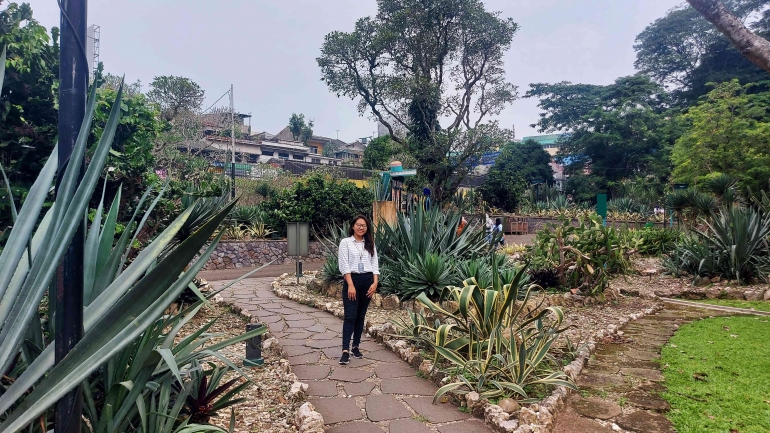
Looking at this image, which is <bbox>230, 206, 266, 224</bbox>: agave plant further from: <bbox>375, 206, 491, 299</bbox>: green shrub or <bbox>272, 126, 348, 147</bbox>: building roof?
<bbox>272, 126, 348, 147</bbox>: building roof

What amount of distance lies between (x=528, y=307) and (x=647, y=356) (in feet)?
4.98

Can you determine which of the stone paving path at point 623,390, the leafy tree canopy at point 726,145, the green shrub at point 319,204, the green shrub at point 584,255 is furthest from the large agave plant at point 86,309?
the leafy tree canopy at point 726,145

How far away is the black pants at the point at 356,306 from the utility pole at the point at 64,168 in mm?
2938

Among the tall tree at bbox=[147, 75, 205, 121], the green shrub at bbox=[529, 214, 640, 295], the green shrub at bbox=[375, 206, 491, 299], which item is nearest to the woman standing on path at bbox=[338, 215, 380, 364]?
the green shrub at bbox=[375, 206, 491, 299]

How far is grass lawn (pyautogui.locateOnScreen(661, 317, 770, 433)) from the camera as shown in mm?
3191

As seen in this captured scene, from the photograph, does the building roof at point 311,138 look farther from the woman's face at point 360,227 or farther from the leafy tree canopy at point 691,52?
the woman's face at point 360,227

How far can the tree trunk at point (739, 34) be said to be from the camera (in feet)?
15.5

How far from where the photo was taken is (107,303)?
162 centimetres

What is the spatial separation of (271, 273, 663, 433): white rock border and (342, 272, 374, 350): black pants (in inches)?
17.3

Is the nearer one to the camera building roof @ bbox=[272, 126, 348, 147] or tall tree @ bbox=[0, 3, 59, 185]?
tall tree @ bbox=[0, 3, 59, 185]

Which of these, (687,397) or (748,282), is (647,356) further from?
(748,282)

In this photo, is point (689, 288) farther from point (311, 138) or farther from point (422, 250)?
point (311, 138)

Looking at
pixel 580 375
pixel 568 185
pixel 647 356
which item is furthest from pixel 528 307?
pixel 568 185

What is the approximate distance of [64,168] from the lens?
149 cm
